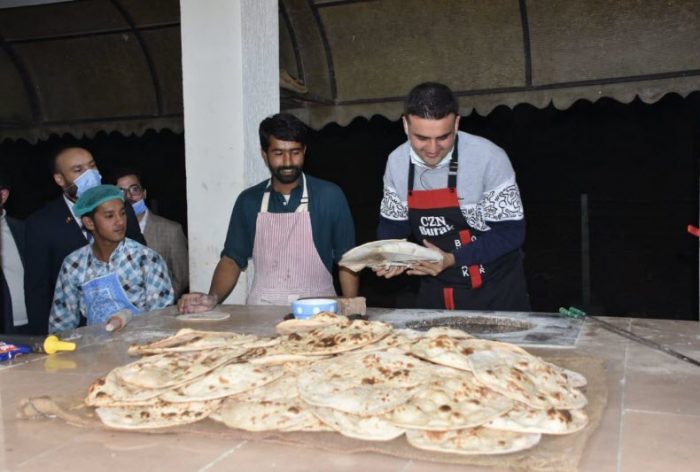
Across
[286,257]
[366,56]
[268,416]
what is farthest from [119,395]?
[366,56]

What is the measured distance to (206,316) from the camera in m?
3.02

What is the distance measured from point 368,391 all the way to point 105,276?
205cm

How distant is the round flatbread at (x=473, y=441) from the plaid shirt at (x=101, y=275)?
2.14m

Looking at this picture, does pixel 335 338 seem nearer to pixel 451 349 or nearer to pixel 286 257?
pixel 451 349

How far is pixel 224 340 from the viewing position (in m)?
2.26

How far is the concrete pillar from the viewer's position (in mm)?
4086

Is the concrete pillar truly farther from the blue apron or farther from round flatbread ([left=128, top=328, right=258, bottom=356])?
round flatbread ([left=128, top=328, right=258, bottom=356])

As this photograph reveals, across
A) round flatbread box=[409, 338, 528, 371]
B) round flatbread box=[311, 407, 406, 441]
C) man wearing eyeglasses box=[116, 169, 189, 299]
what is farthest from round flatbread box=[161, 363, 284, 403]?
man wearing eyeglasses box=[116, 169, 189, 299]

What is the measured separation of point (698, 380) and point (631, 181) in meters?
6.01

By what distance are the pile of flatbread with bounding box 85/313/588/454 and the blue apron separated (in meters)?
1.39

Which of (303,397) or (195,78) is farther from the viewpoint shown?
(195,78)

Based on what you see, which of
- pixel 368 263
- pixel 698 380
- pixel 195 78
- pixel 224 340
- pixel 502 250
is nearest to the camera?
pixel 698 380

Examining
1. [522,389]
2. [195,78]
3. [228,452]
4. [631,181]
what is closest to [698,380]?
[522,389]

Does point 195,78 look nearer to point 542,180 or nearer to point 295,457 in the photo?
point 295,457
